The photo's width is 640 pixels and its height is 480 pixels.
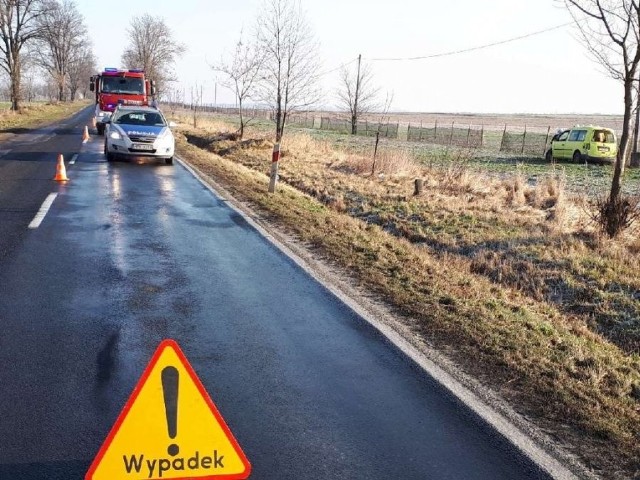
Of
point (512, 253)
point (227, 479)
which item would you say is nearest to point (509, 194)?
point (512, 253)

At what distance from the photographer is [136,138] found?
57.9 ft

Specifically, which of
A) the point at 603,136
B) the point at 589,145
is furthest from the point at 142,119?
the point at 603,136

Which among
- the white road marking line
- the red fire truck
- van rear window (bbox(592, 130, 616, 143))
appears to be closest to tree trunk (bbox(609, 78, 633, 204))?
the white road marking line

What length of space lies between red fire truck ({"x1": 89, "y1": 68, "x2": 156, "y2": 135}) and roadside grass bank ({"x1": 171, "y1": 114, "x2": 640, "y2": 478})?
12.3 metres

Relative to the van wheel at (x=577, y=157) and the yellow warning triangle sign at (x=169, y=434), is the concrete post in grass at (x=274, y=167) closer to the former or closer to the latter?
the yellow warning triangle sign at (x=169, y=434)

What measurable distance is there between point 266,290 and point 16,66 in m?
45.1

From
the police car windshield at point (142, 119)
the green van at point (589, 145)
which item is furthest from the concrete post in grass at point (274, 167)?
the green van at point (589, 145)

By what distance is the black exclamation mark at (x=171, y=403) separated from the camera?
2.63m

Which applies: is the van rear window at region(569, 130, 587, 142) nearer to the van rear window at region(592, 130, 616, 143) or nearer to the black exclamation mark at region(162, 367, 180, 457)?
the van rear window at region(592, 130, 616, 143)

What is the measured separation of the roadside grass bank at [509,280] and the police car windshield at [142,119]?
2.93 meters

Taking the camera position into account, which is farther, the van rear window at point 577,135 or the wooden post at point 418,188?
the van rear window at point 577,135

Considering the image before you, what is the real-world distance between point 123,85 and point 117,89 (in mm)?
339

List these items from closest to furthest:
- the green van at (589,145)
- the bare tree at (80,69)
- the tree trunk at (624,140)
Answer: the tree trunk at (624,140), the green van at (589,145), the bare tree at (80,69)

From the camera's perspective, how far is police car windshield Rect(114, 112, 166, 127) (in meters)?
18.3
